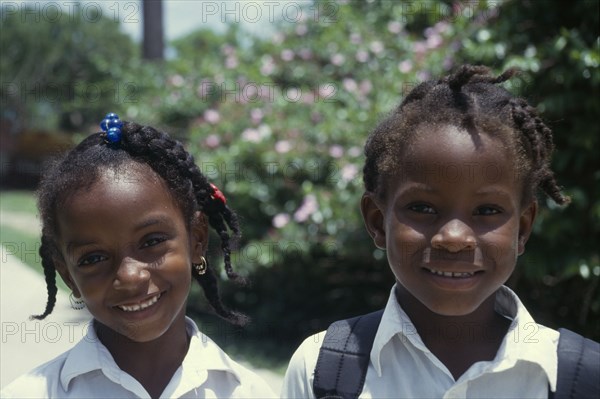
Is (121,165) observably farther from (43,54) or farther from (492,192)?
(43,54)

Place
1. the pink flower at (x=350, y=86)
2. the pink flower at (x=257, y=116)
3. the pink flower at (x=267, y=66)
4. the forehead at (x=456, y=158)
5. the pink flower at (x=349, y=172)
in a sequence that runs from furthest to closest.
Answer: the pink flower at (x=267, y=66) → the pink flower at (x=257, y=116) → the pink flower at (x=350, y=86) → the pink flower at (x=349, y=172) → the forehead at (x=456, y=158)

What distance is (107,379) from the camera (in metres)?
2.07

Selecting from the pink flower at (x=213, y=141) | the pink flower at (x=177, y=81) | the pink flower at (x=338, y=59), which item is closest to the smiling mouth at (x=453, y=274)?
the pink flower at (x=213, y=141)

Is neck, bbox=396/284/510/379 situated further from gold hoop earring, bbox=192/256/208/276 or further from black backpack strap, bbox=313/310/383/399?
gold hoop earring, bbox=192/256/208/276

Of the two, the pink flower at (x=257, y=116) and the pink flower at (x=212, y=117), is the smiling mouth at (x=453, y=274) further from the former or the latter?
the pink flower at (x=212, y=117)

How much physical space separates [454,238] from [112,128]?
0.96 metres

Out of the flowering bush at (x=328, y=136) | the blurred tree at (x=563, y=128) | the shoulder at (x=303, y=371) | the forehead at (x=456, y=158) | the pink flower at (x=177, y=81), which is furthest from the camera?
the pink flower at (x=177, y=81)

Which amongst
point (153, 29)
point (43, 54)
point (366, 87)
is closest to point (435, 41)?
point (366, 87)

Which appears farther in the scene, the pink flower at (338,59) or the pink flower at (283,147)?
the pink flower at (338,59)

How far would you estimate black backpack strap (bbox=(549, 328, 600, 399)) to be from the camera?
72.2 inches

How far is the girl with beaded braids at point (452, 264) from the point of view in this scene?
1915 millimetres

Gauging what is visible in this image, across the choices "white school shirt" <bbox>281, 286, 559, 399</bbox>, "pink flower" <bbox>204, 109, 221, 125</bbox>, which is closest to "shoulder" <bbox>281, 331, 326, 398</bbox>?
"white school shirt" <bbox>281, 286, 559, 399</bbox>

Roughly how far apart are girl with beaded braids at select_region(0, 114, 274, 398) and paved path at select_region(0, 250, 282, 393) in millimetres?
2344

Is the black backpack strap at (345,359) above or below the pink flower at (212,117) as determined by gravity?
above
